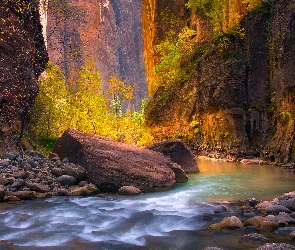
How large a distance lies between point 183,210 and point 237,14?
21.6 meters

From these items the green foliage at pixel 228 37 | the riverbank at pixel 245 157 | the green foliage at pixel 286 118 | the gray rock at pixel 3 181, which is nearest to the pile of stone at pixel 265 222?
the gray rock at pixel 3 181

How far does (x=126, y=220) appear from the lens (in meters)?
7.77

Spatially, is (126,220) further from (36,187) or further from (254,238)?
(36,187)

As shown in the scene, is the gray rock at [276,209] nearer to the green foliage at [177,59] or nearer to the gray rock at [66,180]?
the gray rock at [66,180]

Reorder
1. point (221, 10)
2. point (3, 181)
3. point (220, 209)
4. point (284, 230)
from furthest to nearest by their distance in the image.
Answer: point (221, 10) < point (3, 181) < point (220, 209) < point (284, 230)

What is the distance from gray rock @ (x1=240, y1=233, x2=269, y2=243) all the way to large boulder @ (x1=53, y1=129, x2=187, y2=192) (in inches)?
213

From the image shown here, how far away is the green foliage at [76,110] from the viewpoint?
68.5 ft

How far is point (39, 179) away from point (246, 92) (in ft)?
56.6

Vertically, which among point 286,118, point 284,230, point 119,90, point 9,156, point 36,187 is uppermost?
point 119,90

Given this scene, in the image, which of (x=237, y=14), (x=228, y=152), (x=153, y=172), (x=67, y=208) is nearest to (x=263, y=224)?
(x=67, y=208)

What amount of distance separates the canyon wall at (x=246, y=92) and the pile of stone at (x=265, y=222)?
975 centimetres

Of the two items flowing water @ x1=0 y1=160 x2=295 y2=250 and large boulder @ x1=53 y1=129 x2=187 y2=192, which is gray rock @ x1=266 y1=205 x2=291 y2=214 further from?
large boulder @ x1=53 y1=129 x2=187 y2=192

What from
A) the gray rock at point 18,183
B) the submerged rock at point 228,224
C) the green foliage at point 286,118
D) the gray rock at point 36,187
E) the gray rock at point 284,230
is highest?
the green foliage at point 286,118

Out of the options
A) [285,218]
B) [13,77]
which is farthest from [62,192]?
[13,77]
